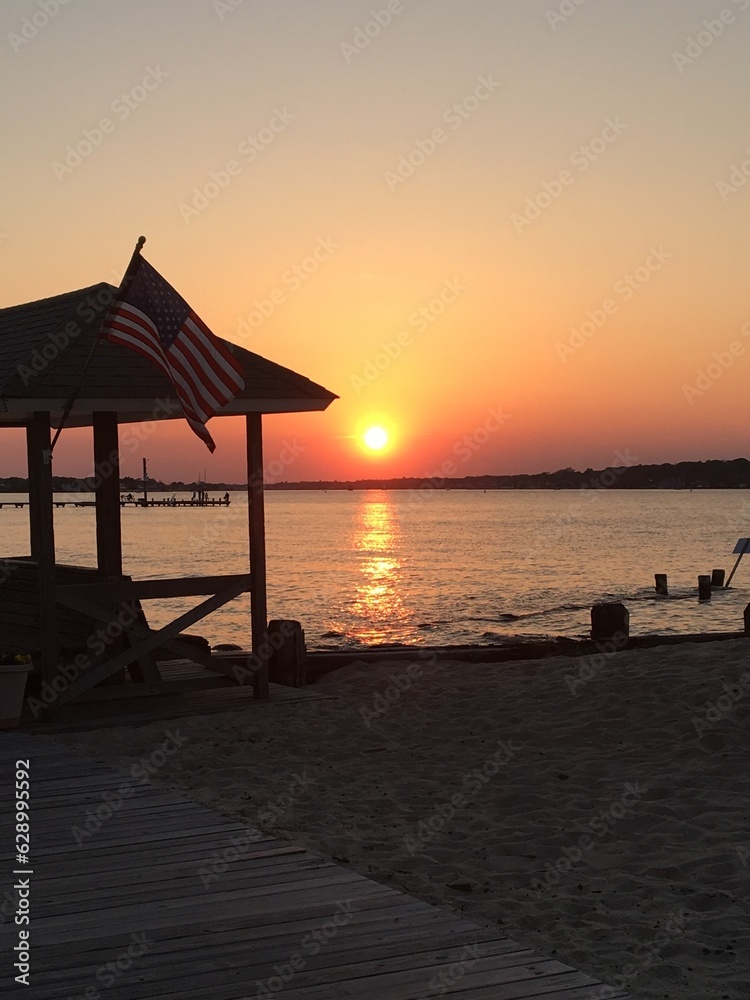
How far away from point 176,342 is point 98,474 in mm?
3462

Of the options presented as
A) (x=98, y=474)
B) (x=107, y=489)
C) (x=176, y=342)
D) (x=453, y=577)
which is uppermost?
(x=176, y=342)

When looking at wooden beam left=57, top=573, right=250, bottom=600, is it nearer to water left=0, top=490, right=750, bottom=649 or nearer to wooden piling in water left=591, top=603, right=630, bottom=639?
wooden piling in water left=591, top=603, right=630, bottom=639

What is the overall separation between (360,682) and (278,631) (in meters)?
1.25

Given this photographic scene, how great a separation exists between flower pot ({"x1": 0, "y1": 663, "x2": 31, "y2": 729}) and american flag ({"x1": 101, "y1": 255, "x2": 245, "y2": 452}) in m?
3.27

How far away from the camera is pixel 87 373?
35.2 feet

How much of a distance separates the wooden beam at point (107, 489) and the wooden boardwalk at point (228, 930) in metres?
5.80

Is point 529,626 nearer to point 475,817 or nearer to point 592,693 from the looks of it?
point 592,693

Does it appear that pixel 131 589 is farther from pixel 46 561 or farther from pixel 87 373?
pixel 87 373

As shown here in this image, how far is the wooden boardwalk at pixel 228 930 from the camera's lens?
441cm

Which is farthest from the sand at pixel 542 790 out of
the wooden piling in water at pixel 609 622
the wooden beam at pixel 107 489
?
the wooden beam at pixel 107 489

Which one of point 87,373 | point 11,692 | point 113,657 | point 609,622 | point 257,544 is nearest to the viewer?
point 11,692

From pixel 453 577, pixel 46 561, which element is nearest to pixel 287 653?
pixel 46 561

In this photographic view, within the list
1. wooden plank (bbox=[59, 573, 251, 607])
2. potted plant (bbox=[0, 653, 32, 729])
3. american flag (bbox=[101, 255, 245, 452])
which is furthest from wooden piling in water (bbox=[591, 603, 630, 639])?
potted plant (bbox=[0, 653, 32, 729])

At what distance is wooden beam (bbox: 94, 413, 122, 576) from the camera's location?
1234cm
